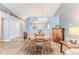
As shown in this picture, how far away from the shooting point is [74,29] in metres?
5.45

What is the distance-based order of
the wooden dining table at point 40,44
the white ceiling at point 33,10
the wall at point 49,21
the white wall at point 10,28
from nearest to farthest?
the wall at point 49,21 < the white ceiling at point 33,10 < the white wall at point 10,28 < the wooden dining table at point 40,44

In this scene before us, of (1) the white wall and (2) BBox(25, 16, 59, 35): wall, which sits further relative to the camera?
(1) the white wall

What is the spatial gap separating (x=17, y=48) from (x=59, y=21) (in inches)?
90.6

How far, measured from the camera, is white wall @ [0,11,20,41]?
5.71 metres

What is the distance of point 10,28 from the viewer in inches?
261

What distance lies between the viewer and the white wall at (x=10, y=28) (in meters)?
5.71

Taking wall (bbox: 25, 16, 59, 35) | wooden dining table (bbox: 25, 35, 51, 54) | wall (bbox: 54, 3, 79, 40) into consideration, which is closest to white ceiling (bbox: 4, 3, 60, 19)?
wall (bbox: 25, 16, 59, 35)

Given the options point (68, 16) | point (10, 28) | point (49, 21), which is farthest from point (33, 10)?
point (10, 28)

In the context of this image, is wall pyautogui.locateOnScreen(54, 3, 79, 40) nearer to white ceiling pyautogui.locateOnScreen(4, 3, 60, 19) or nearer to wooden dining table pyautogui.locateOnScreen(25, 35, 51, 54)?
white ceiling pyautogui.locateOnScreen(4, 3, 60, 19)

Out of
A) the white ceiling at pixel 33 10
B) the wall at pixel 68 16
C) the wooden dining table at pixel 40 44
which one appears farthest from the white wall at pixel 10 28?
the wall at pixel 68 16

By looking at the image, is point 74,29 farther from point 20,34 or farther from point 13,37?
point 13,37

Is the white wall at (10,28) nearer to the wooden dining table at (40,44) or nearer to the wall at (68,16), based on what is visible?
the wooden dining table at (40,44)

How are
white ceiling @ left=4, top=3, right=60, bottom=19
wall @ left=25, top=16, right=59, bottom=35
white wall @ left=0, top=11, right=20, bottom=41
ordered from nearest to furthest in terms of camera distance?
wall @ left=25, top=16, right=59, bottom=35 < white ceiling @ left=4, top=3, right=60, bottom=19 < white wall @ left=0, top=11, right=20, bottom=41

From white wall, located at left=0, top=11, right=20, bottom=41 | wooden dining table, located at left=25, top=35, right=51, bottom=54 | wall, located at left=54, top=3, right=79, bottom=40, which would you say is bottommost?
wooden dining table, located at left=25, top=35, right=51, bottom=54
